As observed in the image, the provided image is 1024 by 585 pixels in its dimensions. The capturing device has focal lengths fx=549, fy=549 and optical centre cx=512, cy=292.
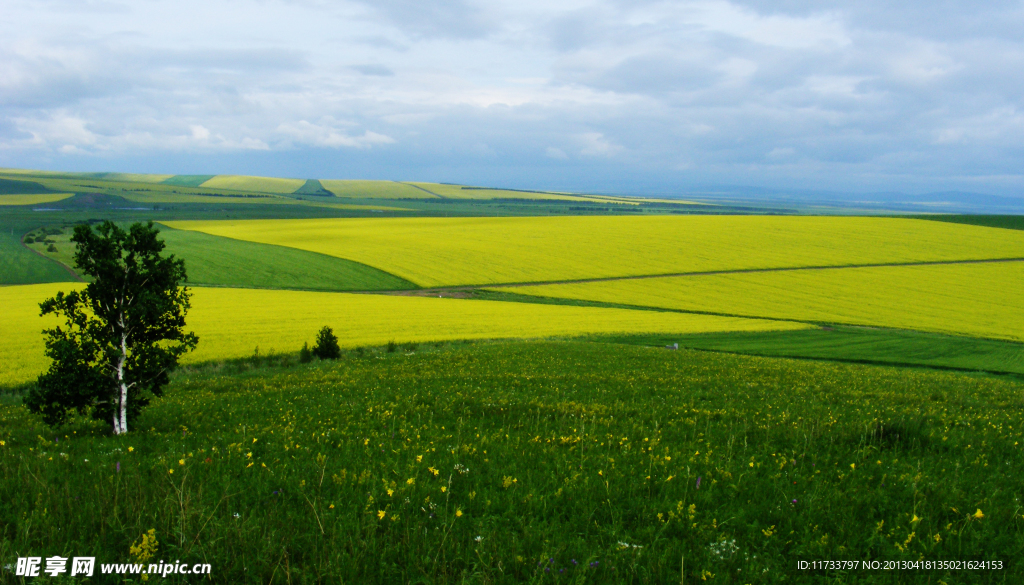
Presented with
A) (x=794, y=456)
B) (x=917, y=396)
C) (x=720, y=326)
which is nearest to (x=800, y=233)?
(x=720, y=326)

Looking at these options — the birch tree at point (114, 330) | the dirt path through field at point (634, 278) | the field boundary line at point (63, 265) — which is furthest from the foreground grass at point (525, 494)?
the field boundary line at point (63, 265)

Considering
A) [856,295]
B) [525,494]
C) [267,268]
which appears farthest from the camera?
[267,268]

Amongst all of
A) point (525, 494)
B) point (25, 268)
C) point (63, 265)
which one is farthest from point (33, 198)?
point (525, 494)

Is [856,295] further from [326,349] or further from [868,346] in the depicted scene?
[326,349]

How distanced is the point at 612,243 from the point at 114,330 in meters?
72.4

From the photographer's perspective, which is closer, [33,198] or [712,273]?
[712,273]

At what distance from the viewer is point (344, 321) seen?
1326 inches

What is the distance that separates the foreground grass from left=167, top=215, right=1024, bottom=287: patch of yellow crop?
4590cm

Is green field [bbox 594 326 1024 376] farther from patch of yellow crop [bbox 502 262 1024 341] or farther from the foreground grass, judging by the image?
the foreground grass

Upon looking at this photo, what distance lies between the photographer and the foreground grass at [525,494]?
3523mm

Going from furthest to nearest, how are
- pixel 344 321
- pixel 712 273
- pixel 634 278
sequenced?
pixel 712 273
pixel 634 278
pixel 344 321

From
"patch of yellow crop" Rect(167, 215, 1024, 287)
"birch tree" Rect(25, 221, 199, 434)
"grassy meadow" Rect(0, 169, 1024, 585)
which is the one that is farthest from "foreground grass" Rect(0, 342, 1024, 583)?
"patch of yellow crop" Rect(167, 215, 1024, 287)

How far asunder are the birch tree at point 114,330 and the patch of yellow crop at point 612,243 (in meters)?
44.5

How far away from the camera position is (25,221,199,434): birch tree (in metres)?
7.53
